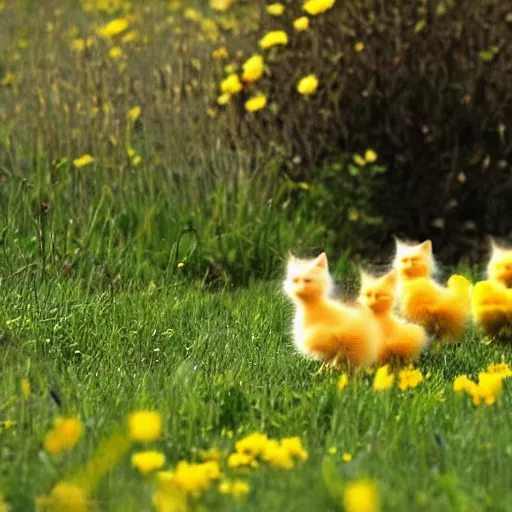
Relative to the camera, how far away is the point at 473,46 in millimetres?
Answer: 6824

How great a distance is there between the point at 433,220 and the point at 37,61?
2748 mm

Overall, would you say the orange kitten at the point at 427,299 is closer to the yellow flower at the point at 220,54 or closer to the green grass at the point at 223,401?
the green grass at the point at 223,401

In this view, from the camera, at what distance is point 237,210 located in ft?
19.7

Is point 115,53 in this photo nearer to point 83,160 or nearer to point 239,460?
point 83,160

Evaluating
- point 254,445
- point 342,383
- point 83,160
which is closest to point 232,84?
point 83,160

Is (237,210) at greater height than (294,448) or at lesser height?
greater

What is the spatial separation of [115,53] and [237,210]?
63.2 inches

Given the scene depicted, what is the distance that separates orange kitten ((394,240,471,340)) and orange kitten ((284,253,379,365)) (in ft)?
1.91

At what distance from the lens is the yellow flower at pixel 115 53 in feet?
22.8

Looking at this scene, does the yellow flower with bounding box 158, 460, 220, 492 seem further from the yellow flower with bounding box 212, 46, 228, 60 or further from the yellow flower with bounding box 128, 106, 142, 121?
the yellow flower with bounding box 212, 46, 228, 60

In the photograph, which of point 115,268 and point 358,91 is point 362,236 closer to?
point 358,91

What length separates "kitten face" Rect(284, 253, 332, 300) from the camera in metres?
3.93

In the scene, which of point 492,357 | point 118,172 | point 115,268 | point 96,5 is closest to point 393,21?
point 118,172

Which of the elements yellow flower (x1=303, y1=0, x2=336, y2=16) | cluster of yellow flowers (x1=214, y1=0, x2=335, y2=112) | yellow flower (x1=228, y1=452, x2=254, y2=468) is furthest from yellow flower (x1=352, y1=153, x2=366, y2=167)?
yellow flower (x1=228, y1=452, x2=254, y2=468)
